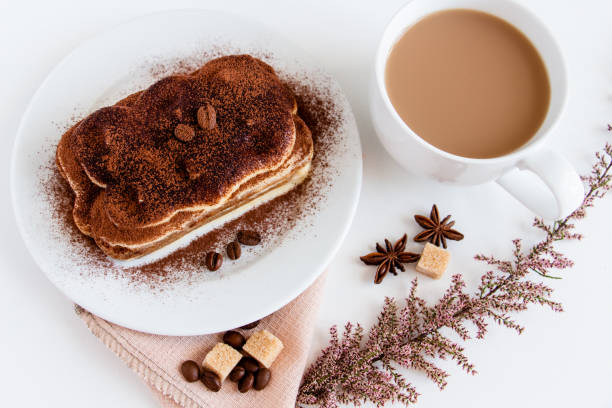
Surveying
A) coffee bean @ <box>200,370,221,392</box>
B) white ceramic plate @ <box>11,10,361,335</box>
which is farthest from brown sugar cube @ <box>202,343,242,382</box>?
white ceramic plate @ <box>11,10,361,335</box>

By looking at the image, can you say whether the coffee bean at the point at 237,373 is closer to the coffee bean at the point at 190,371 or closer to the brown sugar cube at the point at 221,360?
the brown sugar cube at the point at 221,360

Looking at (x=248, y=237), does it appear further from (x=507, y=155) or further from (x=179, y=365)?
(x=507, y=155)

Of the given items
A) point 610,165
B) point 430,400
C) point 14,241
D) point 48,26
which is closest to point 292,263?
point 430,400

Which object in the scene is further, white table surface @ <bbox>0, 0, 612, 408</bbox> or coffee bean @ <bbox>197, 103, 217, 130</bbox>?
white table surface @ <bbox>0, 0, 612, 408</bbox>

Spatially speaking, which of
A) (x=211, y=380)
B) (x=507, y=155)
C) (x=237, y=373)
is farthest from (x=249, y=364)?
(x=507, y=155)

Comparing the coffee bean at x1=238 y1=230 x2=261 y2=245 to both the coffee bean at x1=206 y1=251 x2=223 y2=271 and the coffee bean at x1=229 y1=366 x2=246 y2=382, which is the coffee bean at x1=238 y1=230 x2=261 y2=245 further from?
the coffee bean at x1=229 y1=366 x2=246 y2=382

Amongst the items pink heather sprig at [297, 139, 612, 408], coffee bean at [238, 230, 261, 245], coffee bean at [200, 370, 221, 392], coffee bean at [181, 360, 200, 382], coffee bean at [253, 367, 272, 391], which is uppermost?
coffee bean at [238, 230, 261, 245]

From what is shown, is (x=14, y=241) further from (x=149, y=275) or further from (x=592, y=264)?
(x=592, y=264)
